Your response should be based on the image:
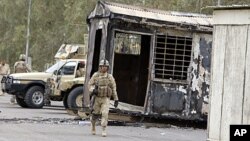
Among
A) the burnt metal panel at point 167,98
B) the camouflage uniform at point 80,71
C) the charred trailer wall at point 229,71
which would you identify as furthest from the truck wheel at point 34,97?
the charred trailer wall at point 229,71

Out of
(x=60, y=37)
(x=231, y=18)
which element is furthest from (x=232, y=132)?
(x=60, y=37)

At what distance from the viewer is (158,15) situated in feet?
59.6

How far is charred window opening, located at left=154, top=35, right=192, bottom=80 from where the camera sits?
18.1 metres

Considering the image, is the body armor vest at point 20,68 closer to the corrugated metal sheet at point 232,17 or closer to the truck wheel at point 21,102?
the truck wheel at point 21,102

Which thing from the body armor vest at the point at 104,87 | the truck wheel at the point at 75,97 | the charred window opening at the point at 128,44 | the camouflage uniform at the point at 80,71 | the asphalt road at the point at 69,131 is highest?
the charred window opening at the point at 128,44

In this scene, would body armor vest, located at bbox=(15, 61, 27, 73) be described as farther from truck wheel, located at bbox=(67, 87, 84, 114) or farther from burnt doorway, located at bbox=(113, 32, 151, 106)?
burnt doorway, located at bbox=(113, 32, 151, 106)

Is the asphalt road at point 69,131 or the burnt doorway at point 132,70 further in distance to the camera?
the burnt doorway at point 132,70

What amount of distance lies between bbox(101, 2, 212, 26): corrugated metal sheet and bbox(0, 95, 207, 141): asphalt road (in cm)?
295

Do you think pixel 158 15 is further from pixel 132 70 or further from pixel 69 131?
pixel 69 131

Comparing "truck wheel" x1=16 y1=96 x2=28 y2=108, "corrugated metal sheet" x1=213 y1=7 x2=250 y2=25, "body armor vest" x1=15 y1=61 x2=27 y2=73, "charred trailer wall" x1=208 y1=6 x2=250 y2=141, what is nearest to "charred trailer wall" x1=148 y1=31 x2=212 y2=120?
"truck wheel" x1=16 y1=96 x2=28 y2=108

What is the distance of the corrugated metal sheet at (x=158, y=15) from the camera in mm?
17625

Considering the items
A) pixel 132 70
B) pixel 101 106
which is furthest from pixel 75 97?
pixel 101 106

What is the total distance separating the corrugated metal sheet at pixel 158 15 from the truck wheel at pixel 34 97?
634cm

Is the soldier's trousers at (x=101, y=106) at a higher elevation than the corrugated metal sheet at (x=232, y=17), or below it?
below
